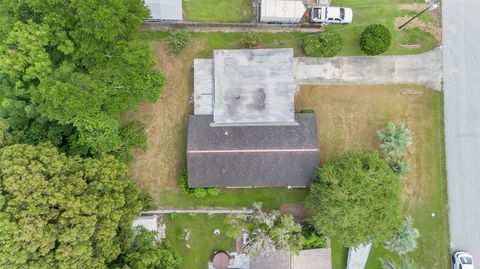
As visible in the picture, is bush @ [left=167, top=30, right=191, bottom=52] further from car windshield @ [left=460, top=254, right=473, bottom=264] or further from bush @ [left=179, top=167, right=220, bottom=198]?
car windshield @ [left=460, top=254, right=473, bottom=264]

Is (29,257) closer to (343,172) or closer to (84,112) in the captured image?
(84,112)

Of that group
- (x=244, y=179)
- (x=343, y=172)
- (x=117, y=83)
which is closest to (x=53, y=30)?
(x=117, y=83)

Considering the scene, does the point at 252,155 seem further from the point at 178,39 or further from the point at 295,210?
the point at 178,39

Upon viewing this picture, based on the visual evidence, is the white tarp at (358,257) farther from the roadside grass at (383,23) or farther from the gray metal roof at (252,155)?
the roadside grass at (383,23)

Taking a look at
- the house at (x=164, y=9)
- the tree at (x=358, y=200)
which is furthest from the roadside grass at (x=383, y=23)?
the house at (x=164, y=9)

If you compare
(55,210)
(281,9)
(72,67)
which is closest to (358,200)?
(281,9)
